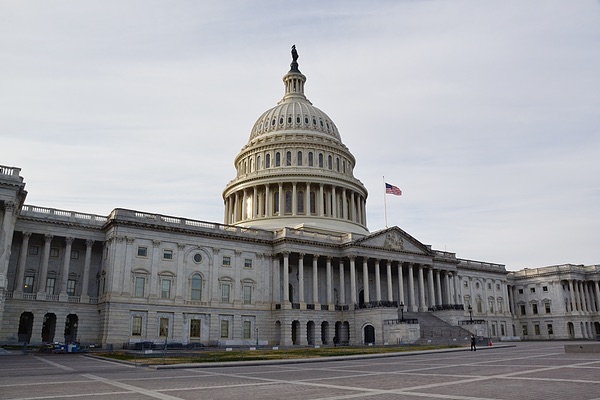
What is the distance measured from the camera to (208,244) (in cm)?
6681

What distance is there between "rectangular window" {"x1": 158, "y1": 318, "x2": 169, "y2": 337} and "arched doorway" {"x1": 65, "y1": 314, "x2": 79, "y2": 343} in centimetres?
947

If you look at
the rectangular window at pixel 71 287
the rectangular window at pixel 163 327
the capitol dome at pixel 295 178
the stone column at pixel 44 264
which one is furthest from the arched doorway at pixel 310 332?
the stone column at pixel 44 264

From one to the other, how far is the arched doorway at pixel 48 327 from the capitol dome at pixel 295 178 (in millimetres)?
37240

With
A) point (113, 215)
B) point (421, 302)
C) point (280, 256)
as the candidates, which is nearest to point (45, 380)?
point (113, 215)

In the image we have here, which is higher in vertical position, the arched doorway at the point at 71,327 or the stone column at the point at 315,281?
the stone column at the point at 315,281

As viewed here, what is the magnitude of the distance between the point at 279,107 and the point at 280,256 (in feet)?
138

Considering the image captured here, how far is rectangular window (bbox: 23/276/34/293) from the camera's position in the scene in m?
59.1

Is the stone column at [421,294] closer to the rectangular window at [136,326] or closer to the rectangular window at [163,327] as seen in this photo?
the rectangular window at [163,327]

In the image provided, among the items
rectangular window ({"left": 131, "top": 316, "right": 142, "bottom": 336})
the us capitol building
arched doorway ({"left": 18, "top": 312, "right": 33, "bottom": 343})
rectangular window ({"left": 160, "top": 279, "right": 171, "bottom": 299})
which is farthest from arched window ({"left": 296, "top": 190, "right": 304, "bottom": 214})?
arched doorway ({"left": 18, "top": 312, "right": 33, "bottom": 343})

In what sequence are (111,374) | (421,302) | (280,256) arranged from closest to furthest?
1. (111,374)
2. (280,256)
3. (421,302)

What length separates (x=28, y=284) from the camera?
196 feet

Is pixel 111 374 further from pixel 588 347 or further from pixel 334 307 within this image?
pixel 334 307

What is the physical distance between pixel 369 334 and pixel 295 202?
2865cm

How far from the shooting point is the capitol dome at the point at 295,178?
8912 centimetres
